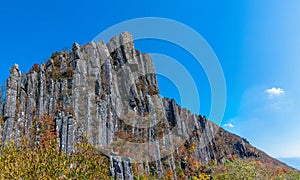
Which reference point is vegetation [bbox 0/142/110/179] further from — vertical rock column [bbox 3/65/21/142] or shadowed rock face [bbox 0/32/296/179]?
vertical rock column [bbox 3/65/21/142]

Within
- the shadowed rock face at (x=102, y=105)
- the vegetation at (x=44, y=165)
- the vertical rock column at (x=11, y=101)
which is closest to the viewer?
the vegetation at (x=44, y=165)

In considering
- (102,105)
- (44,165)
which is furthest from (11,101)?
(44,165)

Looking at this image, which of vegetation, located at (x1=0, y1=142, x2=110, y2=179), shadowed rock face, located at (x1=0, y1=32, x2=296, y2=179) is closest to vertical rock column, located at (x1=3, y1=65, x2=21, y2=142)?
shadowed rock face, located at (x1=0, y1=32, x2=296, y2=179)

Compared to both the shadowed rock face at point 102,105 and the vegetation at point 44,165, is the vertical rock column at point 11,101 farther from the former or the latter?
the vegetation at point 44,165

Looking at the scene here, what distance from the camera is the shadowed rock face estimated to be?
46375 mm

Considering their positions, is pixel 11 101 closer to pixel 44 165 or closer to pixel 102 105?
pixel 102 105

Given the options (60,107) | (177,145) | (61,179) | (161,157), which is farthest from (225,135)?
(61,179)

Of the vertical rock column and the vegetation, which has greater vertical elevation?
the vertical rock column

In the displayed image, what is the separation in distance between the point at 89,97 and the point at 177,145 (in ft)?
149

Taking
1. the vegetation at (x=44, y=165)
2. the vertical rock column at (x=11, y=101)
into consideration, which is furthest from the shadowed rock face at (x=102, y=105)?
the vegetation at (x=44, y=165)

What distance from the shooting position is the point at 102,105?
61250 mm

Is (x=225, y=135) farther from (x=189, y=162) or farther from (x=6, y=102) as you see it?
(x=6, y=102)

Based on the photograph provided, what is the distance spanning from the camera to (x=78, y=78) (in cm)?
6006

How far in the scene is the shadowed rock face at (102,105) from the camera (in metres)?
46.4
